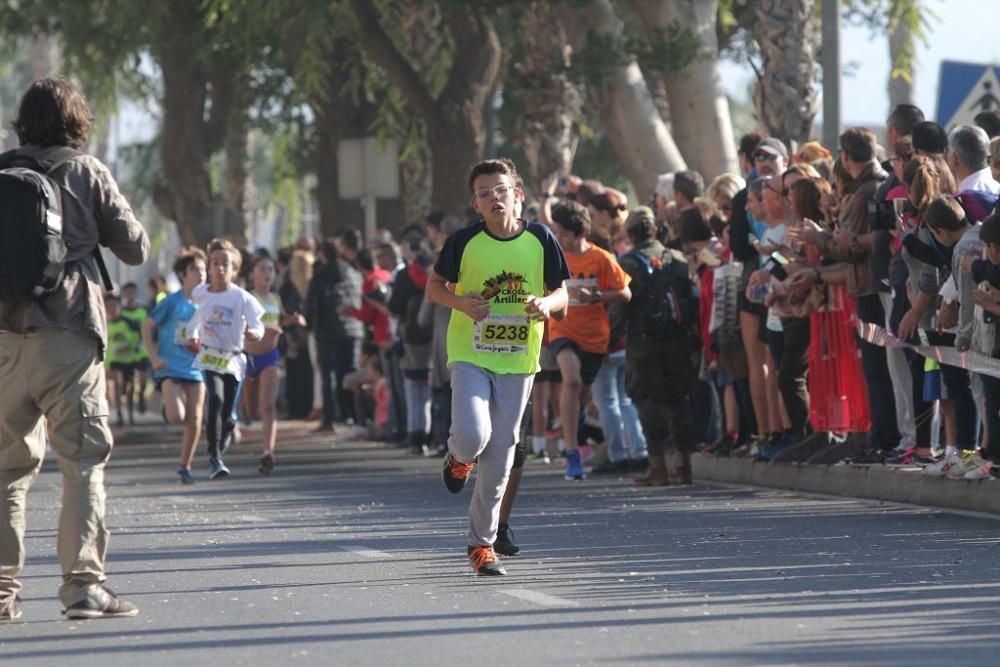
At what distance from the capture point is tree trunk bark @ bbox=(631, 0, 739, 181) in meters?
25.5

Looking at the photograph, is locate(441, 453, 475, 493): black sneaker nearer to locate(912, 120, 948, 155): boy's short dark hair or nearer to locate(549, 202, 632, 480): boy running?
locate(912, 120, 948, 155): boy's short dark hair

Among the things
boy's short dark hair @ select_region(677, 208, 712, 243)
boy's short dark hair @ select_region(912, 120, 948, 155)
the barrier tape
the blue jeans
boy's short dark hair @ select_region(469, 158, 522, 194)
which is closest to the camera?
boy's short dark hair @ select_region(469, 158, 522, 194)

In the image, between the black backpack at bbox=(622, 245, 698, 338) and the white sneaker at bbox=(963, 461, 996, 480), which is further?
the black backpack at bbox=(622, 245, 698, 338)

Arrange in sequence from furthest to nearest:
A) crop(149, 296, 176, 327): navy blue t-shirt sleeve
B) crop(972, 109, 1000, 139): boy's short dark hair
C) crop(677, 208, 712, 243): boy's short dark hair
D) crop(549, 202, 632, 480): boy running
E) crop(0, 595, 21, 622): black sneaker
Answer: crop(149, 296, 176, 327): navy blue t-shirt sleeve → crop(677, 208, 712, 243): boy's short dark hair → crop(549, 202, 632, 480): boy running → crop(972, 109, 1000, 139): boy's short dark hair → crop(0, 595, 21, 622): black sneaker

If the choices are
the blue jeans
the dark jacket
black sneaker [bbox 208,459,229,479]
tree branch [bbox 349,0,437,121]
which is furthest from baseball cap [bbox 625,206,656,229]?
tree branch [bbox 349,0,437,121]

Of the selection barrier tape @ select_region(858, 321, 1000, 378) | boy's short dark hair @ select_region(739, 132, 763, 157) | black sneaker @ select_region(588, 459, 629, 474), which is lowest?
black sneaker @ select_region(588, 459, 629, 474)

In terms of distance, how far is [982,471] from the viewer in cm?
1367

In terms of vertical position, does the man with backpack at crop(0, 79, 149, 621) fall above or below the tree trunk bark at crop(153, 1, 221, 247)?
below

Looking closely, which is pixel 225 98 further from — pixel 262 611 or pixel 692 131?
pixel 262 611

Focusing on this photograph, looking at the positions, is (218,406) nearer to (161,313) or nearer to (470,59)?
(161,313)

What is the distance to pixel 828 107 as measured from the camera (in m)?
19.0

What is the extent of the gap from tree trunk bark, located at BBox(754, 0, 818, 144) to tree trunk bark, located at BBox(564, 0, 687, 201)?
1.95 metres

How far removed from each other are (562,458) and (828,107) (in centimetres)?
372

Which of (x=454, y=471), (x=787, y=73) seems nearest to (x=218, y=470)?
(x=787, y=73)
